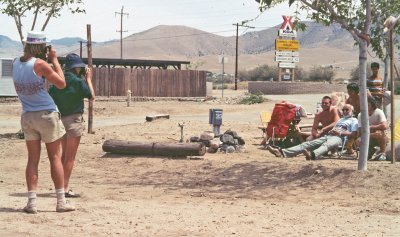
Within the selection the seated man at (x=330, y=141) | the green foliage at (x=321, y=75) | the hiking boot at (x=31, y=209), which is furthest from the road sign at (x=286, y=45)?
the hiking boot at (x=31, y=209)

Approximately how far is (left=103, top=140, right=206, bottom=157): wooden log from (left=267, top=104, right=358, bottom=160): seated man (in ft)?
4.41

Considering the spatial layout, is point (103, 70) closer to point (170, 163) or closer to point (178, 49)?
point (170, 163)

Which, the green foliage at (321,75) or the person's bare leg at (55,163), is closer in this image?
the person's bare leg at (55,163)

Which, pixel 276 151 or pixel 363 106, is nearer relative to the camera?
pixel 363 106

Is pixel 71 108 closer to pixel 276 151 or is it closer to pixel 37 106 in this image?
pixel 37 106

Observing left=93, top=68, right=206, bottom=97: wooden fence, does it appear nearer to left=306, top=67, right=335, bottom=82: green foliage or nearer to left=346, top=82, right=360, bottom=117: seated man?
left=346, top=82, right=360, bottom=117: seated man

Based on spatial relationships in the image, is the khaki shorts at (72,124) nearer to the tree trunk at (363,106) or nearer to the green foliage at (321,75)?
the tree trunk at (363,106)

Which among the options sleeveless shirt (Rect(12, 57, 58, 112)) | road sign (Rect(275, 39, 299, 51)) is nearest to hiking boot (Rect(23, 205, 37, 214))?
sleeveless shirt (Rect(12, 57, 58, 112))

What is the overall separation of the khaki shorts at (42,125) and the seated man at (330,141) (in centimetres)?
537

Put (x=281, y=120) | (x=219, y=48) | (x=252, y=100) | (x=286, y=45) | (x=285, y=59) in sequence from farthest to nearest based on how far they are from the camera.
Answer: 1. (x=219, y=48)
2. (x=285, y=59)
3. (x=286, y=45)
4. (x=252, y=100)
5. (x=281, y=120)

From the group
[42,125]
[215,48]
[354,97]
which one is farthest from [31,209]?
[215,48]

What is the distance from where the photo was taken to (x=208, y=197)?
8.34 metres

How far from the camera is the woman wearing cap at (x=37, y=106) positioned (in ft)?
21.9

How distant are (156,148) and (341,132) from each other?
323cm
